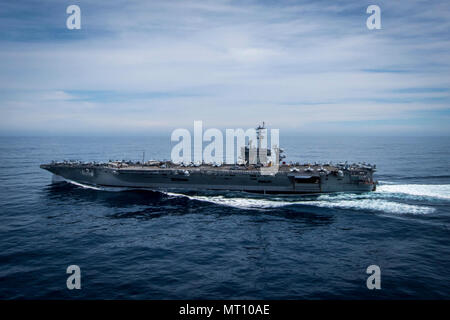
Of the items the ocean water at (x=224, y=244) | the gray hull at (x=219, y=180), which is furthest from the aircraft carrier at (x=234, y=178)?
the ocean water at (x=224, y=244)

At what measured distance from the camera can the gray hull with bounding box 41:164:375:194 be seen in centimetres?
4350

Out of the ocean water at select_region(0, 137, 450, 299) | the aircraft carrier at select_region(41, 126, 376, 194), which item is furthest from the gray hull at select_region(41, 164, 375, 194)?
the ocean water at select_region(0, 137, 450, 299)

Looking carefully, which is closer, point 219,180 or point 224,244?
point 224,244

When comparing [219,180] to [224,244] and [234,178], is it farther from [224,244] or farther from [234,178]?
[224,244]

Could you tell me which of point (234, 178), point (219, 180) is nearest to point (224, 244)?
point (234, 178)

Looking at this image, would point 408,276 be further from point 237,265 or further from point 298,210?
point 298,210

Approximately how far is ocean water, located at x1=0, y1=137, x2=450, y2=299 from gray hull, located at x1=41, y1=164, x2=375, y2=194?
2.12m

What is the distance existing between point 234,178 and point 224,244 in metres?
19.7

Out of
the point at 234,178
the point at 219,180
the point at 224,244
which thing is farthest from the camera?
the point at 219,180

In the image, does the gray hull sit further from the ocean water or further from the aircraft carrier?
the ocean water

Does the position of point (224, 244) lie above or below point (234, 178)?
below

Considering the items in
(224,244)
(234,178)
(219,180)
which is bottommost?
(224,244)

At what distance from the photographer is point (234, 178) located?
1758 inches
